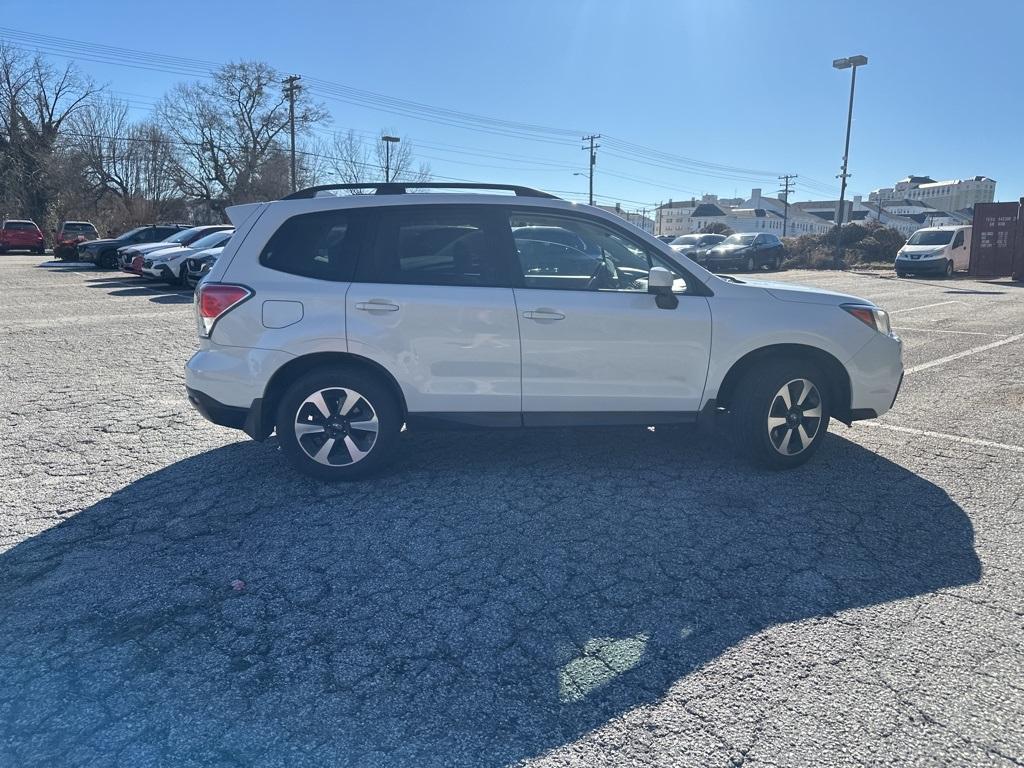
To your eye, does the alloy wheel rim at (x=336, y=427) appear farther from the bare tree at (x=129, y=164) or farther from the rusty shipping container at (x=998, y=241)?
the bare tree at (x=129, y=164)

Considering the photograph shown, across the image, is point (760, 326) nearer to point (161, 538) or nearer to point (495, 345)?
point (495, 345)

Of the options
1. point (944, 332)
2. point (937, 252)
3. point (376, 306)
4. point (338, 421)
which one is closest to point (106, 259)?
point (338, 421)

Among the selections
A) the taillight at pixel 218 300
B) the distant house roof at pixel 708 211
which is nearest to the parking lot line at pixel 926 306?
the taillight at pixel 218 300

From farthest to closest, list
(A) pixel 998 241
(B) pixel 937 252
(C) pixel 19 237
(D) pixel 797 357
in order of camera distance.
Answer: (C) pixel 19 237, (B) pixel 937 252, (A) pixel 998 241, (D) pixel 797 357

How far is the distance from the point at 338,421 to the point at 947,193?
573 feet

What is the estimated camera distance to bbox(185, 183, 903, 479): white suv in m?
4.37

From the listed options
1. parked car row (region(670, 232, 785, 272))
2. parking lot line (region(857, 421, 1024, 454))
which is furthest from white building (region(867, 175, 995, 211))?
parking lot line (region(857, 421, 1024, 454))

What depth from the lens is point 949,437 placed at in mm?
5660

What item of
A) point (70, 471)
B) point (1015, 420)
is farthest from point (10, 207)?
point (1015, 420)

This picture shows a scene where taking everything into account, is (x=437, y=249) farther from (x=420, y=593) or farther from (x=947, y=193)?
(x=947, y=193)

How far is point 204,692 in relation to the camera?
8.31ft

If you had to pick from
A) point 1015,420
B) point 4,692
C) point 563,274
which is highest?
point 563,274

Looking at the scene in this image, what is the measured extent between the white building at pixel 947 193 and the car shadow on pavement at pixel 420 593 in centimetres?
16005

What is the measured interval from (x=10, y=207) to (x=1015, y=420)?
6784 cm
